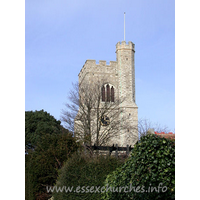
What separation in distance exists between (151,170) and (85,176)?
3328 mm

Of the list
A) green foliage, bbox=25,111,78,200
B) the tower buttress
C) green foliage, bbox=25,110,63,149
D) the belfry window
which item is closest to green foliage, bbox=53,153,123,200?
green foliage, bbox=25,111,78,200

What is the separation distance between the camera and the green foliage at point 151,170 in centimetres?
428

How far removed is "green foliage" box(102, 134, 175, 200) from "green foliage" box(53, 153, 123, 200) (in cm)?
246

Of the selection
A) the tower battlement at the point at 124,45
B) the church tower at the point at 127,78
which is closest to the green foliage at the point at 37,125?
the church tower at the point at 127,78

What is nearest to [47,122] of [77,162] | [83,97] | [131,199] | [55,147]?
[83,97]

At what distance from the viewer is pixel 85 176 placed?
24.2 ft

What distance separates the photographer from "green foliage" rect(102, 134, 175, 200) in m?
4.28

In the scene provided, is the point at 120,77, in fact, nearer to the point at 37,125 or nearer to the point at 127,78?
the point at 127,78

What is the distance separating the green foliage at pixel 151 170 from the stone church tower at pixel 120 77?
97.5ft

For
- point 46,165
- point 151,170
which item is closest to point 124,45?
point 46,165

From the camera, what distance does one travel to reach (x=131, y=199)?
4.79m

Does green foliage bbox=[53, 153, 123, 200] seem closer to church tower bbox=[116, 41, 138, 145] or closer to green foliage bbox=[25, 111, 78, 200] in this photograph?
green foliage bbox=[25, 111, 78, 200]
